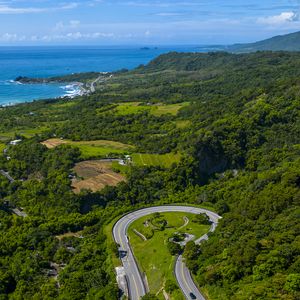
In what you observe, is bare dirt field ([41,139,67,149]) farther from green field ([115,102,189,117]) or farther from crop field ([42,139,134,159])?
green field ([115,102,189,117])

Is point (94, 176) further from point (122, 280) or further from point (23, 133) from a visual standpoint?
point (23, 133)

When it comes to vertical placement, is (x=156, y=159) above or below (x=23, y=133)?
below

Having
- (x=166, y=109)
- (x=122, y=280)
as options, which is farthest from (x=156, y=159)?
(x=166, y=109)

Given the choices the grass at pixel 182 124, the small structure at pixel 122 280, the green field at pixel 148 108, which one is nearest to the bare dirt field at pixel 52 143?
the green field at pixel 148 108

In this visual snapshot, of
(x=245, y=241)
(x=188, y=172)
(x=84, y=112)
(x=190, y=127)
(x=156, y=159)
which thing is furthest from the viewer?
(x=84, y=112)

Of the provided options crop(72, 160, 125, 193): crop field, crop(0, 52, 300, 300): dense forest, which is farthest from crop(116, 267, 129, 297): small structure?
crop(72, 160, 125, 193): crop field

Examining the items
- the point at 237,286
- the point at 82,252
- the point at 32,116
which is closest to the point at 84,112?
the point at 32,116

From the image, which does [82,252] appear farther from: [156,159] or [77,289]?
[156,159]

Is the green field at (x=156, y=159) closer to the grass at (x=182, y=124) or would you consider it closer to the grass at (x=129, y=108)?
the grass at (x=182, y=124)
